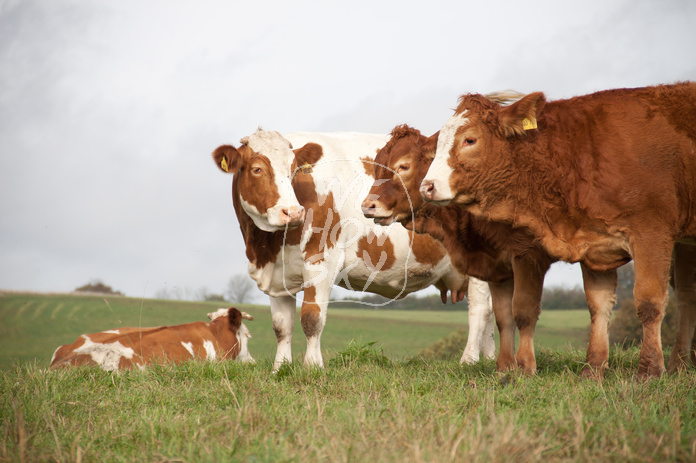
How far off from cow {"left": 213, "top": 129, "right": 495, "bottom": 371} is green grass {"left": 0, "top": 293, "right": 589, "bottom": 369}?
6.82 meters

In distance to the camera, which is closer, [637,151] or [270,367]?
[637,151]

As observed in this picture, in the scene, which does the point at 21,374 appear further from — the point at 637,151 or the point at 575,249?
the point at 637,151

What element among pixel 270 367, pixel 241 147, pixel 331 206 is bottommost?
pixel 270 367

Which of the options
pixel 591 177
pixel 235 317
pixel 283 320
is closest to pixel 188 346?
pixel 235 317

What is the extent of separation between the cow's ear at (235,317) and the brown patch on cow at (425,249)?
3122 mm

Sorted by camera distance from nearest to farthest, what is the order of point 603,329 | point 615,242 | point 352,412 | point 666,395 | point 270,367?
point 352,412, point 666,395, point 615,242, point 603,329, point 270,367

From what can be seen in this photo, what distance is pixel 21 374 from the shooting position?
21.0 ft

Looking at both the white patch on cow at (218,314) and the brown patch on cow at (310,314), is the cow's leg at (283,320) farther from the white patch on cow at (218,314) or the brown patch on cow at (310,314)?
the white patch on cow at (218,314)

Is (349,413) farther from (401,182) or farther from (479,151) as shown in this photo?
(401,182)

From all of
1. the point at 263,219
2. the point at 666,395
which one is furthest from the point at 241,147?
the point at 666,395

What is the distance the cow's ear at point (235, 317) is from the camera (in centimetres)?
1052

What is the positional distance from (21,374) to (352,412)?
3823 mm

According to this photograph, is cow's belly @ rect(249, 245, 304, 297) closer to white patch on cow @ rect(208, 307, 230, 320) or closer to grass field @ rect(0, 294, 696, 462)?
grass field @ rect(0, 294, 696, 462)

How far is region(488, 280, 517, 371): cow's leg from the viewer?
6.65 m
